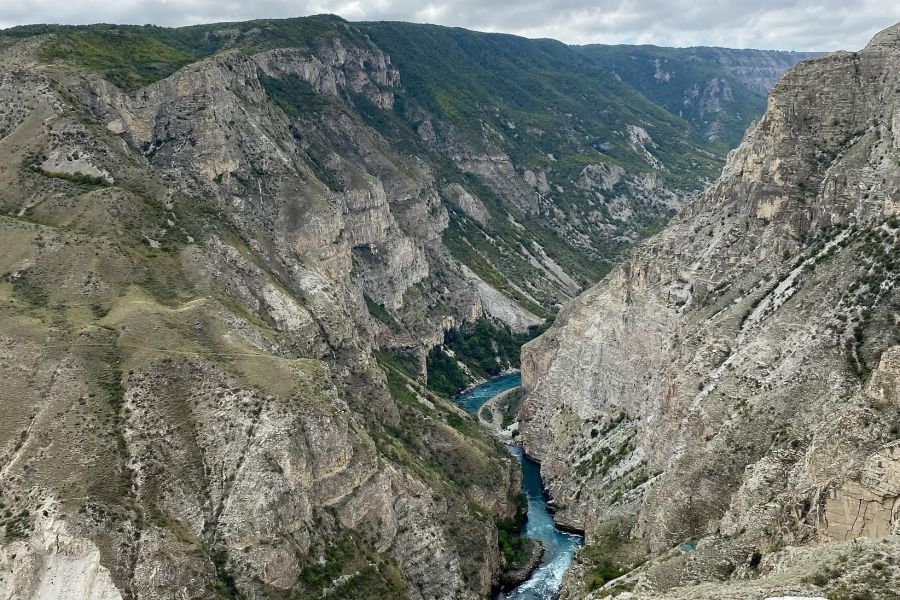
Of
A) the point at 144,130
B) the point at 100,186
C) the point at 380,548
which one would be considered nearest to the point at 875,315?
the point at 380,548

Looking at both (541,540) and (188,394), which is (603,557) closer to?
(541,540)

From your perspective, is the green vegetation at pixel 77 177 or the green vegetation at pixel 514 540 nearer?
the green vegetation at pixel 514 540

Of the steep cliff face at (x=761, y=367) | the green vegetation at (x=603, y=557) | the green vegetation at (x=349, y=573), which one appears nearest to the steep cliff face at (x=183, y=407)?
the green vegetation at (x=349, y=573)

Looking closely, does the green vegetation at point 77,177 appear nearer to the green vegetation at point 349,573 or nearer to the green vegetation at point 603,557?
the green vegetation at point 349,573

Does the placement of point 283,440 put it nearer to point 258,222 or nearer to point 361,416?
point 361,416

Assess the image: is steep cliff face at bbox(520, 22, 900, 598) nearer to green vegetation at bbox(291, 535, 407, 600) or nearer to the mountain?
green vegetation at bbox(291, 535, 407, 600)

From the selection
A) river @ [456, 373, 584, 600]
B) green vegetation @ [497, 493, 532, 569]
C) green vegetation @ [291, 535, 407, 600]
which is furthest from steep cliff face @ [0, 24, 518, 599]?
river @ [456, 373, 584, 600]

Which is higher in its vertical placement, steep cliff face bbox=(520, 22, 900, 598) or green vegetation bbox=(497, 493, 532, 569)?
steep cliff face bbox=(520, 22, 900, 598)
